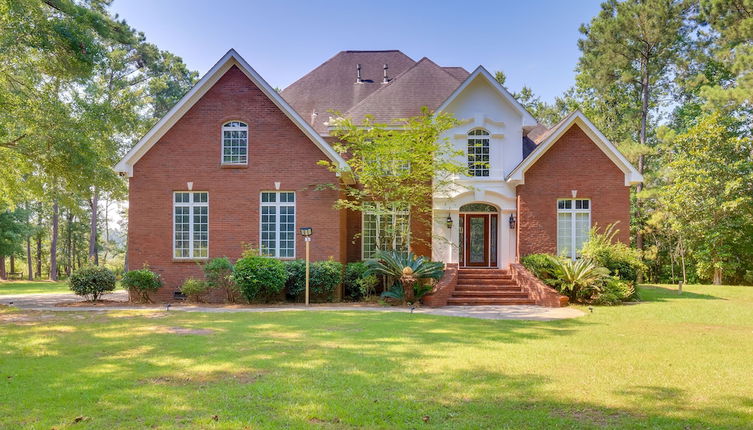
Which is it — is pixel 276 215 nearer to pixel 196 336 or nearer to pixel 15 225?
pixel 196 336

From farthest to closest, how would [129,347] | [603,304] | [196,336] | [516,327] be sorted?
[603,304], [516,327], [196,336], [129,347]

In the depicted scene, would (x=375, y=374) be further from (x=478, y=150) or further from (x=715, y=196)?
(x=715, y=196)

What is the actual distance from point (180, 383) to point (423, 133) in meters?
11.4

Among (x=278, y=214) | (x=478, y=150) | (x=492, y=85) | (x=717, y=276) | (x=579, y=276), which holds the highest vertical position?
(x=492, y=85)

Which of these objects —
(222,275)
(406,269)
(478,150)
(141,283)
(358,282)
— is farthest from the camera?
(478,150)

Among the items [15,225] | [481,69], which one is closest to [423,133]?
[481,69]

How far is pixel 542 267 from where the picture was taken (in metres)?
15.9

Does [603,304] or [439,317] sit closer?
[439,317]

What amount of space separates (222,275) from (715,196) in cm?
2212

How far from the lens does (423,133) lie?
51.0 ft

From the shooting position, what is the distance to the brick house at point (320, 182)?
16.5m

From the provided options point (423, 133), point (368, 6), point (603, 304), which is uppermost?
point (368, 6)

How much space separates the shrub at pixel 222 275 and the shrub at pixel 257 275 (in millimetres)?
744

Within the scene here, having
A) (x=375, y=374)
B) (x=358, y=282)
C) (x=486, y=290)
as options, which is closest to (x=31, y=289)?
(x=358, y=282)
